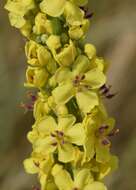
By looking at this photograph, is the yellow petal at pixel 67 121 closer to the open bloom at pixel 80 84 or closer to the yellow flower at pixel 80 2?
the open bloom at pixel 80 84

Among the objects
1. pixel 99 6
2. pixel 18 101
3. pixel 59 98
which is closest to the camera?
pixel 59 98

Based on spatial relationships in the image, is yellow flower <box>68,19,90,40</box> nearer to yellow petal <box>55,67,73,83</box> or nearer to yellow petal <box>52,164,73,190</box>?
yellow petal <box>55,67,73,83</box>

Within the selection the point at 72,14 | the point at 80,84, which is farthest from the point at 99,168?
the point at 72,14

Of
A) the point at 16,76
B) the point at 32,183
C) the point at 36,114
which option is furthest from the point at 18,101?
the point at 36,114

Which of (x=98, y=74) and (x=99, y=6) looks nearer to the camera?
(x=98, y=74)

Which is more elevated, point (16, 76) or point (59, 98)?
point (59, 98)

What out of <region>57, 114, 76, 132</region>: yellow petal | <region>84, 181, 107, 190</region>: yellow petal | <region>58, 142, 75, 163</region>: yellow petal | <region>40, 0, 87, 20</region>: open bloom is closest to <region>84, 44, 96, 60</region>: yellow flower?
<region>40, 0, 87, 20</region>: open bloom

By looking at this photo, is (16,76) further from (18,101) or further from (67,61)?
(67,61)
